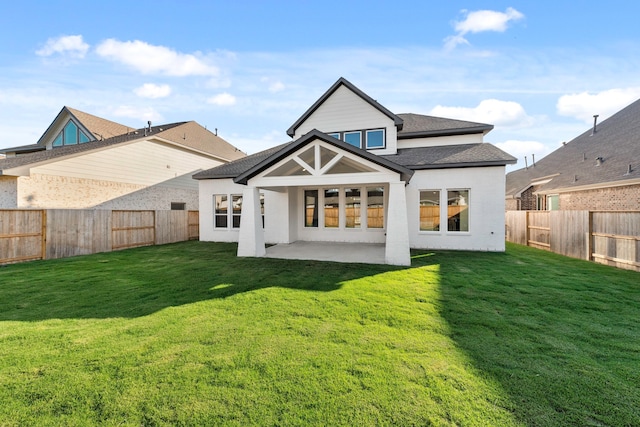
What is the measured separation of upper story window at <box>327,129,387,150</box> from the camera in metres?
14.5

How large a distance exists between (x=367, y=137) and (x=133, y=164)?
14.3 meters

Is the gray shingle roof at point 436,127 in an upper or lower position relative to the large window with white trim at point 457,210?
upper

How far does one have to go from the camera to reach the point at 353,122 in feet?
48.8

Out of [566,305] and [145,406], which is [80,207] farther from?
[566,305]

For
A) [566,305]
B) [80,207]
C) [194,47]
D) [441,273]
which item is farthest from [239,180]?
[80,207]

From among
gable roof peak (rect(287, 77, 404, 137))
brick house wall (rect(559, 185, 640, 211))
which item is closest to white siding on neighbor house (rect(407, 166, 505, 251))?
gable roof peak (rect(287, 77, 404, 137))

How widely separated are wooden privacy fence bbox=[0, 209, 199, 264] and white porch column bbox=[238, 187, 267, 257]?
648cm

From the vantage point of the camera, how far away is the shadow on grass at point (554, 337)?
2.72 meters

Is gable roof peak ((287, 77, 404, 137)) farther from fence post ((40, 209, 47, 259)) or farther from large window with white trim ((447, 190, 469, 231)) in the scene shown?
fence post ((40, 209, 47, 259))

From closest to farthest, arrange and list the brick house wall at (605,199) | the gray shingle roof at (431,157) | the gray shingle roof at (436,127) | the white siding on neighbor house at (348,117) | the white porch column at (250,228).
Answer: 1. the gray shingle roof at (431,157)
2. the white porch column at (250,228)
3. the brick house wall at (605,199)
4. the gray shingle roof at (436,127)
5. the white siding on neighbor house at (348,117)

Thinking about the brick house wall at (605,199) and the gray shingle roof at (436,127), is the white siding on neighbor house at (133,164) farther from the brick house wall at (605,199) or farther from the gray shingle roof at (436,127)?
the brick house wall at (605,199)

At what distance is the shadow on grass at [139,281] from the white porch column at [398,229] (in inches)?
31.1

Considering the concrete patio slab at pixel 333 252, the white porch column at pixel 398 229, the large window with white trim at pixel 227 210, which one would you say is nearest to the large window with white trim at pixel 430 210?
the concrete patio slab at pixel 333 252

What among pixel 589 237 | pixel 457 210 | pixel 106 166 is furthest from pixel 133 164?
pixel 589 237
